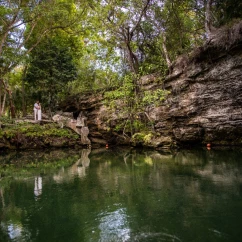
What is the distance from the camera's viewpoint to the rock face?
1346 centimetres

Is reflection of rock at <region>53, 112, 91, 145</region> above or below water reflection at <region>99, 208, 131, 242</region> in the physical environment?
above

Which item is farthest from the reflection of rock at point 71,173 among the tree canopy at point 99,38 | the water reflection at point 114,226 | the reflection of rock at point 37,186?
the tree canopy at point 99,38

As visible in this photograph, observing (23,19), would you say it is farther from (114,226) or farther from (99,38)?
(114,226)

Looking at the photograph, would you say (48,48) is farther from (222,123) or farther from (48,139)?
(222,123)

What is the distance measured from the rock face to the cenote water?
608cm

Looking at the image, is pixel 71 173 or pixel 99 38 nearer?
pixel 71 173

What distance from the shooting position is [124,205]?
17.1ft

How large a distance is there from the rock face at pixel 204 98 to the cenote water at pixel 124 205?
6.08 metres

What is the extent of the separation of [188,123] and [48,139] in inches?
374

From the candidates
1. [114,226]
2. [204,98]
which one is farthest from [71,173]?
[204,98]

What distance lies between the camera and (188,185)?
6535mm

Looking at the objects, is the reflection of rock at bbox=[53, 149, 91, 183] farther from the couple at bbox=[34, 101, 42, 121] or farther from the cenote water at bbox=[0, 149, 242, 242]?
the couple at bbox=[34, 101, 42, 121]

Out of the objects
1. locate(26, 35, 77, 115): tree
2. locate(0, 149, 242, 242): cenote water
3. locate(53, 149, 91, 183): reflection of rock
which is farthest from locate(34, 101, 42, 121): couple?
locate(0, 149, 242, 242): cenote water

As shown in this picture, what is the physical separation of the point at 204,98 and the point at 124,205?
437 inches
